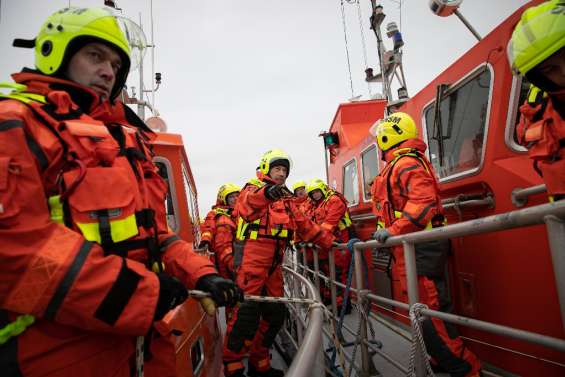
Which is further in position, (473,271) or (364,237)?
(364,237)

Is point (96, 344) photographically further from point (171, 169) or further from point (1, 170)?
point (171, 169)

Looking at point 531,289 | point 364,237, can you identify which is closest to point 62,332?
point 531,289

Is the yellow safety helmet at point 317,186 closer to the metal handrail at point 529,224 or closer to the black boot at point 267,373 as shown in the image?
the black boot at point 267,373

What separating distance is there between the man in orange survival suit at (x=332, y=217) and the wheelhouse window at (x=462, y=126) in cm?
216

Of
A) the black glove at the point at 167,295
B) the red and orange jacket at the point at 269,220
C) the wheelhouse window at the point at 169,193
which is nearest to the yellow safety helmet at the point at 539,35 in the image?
the black glove at the point at 167,295

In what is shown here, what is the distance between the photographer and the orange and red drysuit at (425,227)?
7.59ft

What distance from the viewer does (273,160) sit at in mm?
3812

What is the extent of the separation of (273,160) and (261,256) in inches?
44.6

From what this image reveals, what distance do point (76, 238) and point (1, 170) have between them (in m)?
0.25

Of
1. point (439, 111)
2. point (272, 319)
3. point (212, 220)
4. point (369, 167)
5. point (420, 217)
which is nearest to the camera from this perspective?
point (420, 217)

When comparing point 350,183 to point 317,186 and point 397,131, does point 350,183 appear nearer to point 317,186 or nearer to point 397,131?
point 317,186

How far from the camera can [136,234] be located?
1148 mm

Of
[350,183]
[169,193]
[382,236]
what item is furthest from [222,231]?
[382,236]

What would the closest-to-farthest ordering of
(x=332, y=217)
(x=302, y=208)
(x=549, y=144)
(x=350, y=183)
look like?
(x=549, y=144)
(x=332, y=217)
(x=350, y=183)
(x=302, y=208)
